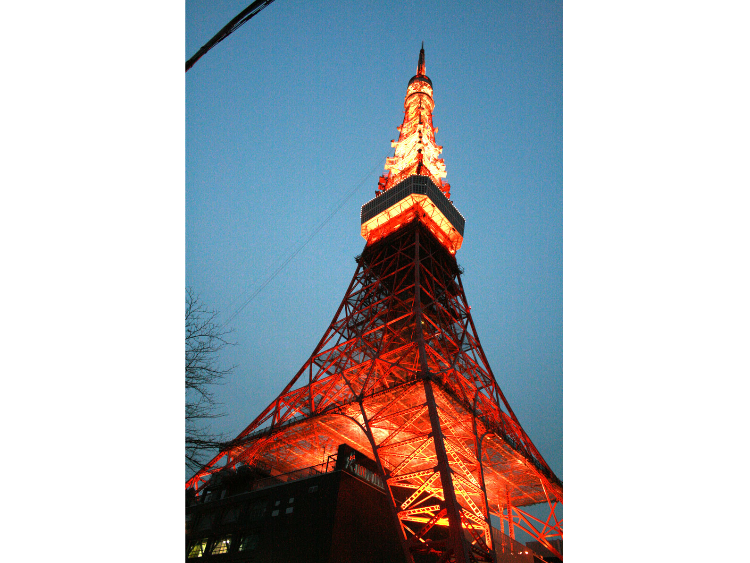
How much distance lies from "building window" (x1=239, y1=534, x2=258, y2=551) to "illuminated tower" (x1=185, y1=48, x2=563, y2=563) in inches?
117

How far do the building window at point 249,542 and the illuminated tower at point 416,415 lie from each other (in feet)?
9.75

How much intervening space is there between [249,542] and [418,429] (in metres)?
9.23

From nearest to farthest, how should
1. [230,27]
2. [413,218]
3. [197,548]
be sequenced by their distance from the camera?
[230,27] → [197,548] → [413,218]

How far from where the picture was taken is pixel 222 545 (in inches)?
781

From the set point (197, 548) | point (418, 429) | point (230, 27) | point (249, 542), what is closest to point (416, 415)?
point (418, 429)

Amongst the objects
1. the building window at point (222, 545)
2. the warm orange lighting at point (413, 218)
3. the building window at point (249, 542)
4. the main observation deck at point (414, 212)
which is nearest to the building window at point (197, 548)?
the building window at point (222, 545)

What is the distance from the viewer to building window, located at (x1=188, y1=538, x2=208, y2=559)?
792 inches

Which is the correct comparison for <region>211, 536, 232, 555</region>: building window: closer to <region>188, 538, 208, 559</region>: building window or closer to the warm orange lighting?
<region>188, 538, 208, 559</region>: building window

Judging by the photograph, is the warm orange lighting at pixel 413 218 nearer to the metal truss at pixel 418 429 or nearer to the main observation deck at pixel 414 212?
the main observation deck at pixel 414 212

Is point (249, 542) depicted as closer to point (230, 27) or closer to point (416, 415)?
point (416, 415)
